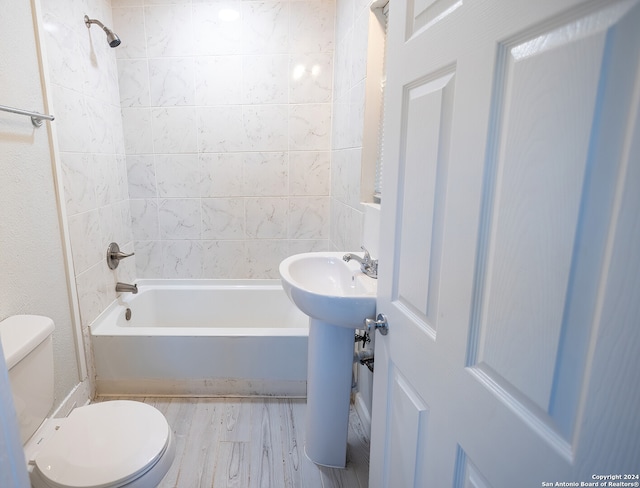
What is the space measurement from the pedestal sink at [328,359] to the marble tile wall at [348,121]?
285 mm

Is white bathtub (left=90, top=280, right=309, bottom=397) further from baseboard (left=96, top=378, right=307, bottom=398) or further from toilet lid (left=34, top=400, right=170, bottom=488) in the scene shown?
toilet lid (left=34, top=400, right=170, bottom=488)

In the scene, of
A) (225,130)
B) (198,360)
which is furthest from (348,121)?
(198,360)

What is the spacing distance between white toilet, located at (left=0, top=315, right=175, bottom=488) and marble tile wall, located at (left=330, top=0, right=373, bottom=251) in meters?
1.18

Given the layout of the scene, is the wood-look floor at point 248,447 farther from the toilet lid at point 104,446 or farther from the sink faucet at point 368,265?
the sink faucet at point 368,265

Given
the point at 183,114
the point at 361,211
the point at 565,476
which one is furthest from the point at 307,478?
the point at 183,114

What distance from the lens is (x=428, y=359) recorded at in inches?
28.8

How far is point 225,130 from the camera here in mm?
2383

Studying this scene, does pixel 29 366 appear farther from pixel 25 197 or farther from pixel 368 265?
pixel 368 265

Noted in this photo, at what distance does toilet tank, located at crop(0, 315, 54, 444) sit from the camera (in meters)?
1.12

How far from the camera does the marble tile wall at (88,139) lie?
169 centimetres

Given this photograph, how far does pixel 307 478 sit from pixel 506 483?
47.6 inches

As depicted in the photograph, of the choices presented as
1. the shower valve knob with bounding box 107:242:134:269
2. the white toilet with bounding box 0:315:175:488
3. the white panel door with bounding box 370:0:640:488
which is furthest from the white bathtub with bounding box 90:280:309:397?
the white panel door with bounding box 370:0:640:488

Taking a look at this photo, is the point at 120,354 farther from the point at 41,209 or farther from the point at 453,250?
the point at 453,250

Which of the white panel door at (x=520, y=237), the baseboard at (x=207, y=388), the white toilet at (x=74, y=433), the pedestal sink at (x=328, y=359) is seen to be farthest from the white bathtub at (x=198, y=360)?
the white panel door at (x=520, y=237)
